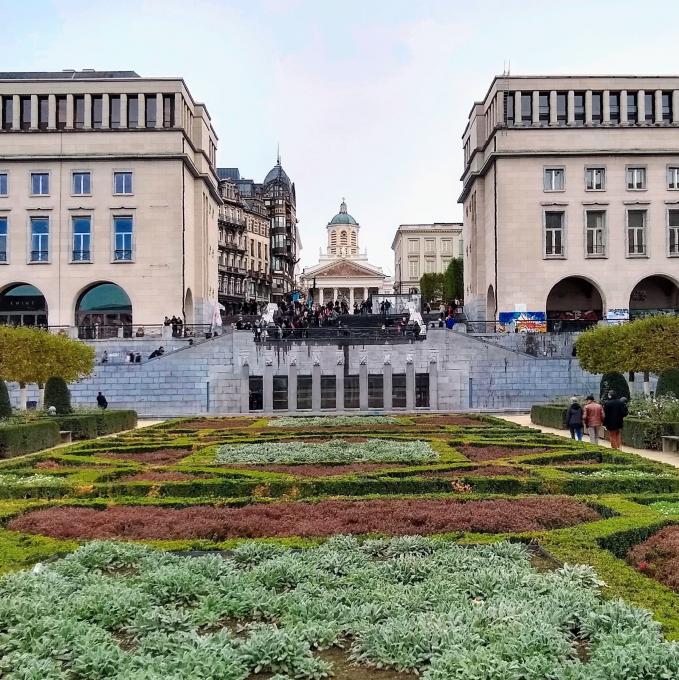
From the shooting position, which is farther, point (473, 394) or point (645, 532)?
point (473, 394)

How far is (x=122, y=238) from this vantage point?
5553cm

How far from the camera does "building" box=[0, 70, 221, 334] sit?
54.9m

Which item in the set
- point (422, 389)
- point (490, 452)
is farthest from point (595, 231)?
point (490, 452)

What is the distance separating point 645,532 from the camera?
1004 cm

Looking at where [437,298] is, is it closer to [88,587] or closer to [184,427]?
[184,427]

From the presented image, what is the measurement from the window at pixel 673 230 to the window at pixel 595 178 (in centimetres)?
496

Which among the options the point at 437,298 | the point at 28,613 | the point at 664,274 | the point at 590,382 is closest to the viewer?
the point at 28,613

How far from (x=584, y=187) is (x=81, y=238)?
1368 inches

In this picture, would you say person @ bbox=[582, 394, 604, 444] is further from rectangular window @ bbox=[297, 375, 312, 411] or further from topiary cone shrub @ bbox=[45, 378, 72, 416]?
rectangular window @ bbox=[297, 375, 312, 411]

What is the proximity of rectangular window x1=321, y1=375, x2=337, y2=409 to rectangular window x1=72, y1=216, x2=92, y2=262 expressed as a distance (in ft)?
72.0

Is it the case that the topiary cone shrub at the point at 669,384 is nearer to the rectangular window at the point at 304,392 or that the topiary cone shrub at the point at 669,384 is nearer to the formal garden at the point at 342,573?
the formal garden at the point at 342,573

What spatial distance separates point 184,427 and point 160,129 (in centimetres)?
3108

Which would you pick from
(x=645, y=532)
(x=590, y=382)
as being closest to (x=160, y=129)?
(x=590, y=382)

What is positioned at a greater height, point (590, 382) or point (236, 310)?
point (236, 310)
